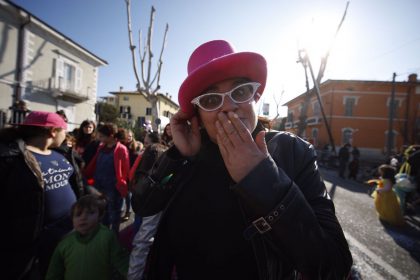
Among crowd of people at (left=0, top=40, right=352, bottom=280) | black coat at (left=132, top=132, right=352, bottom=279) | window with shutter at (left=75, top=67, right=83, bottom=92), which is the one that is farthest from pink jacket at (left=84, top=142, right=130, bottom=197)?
window with shutter at (left=75, top=67, right=83, bottom=92)

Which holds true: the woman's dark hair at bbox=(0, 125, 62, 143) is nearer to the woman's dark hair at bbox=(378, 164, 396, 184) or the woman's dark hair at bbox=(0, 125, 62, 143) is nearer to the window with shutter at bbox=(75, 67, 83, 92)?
the woman's dark hair at bbox=(378, 164, 396, 184)

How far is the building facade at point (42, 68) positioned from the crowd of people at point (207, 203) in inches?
477

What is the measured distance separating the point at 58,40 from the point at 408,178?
2161 cm

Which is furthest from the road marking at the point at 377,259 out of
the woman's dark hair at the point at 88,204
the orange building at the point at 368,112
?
the orange building at the point at 368,112

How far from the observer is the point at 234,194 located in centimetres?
105

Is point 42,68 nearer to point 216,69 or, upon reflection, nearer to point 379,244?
point 216,69

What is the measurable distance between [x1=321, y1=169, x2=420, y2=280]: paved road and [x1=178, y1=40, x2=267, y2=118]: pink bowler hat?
2967 mm

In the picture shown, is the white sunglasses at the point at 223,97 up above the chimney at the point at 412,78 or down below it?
below

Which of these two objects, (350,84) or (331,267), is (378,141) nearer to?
(350,84)

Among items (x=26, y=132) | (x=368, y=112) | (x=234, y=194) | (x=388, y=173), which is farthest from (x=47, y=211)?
(x=368, y=112)

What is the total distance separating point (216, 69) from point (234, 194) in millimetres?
588

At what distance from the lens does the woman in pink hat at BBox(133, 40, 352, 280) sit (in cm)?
73

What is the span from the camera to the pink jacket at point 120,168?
145 inches

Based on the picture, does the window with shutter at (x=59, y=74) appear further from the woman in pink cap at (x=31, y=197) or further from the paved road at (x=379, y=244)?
the paved road at (x=379, y=244)
